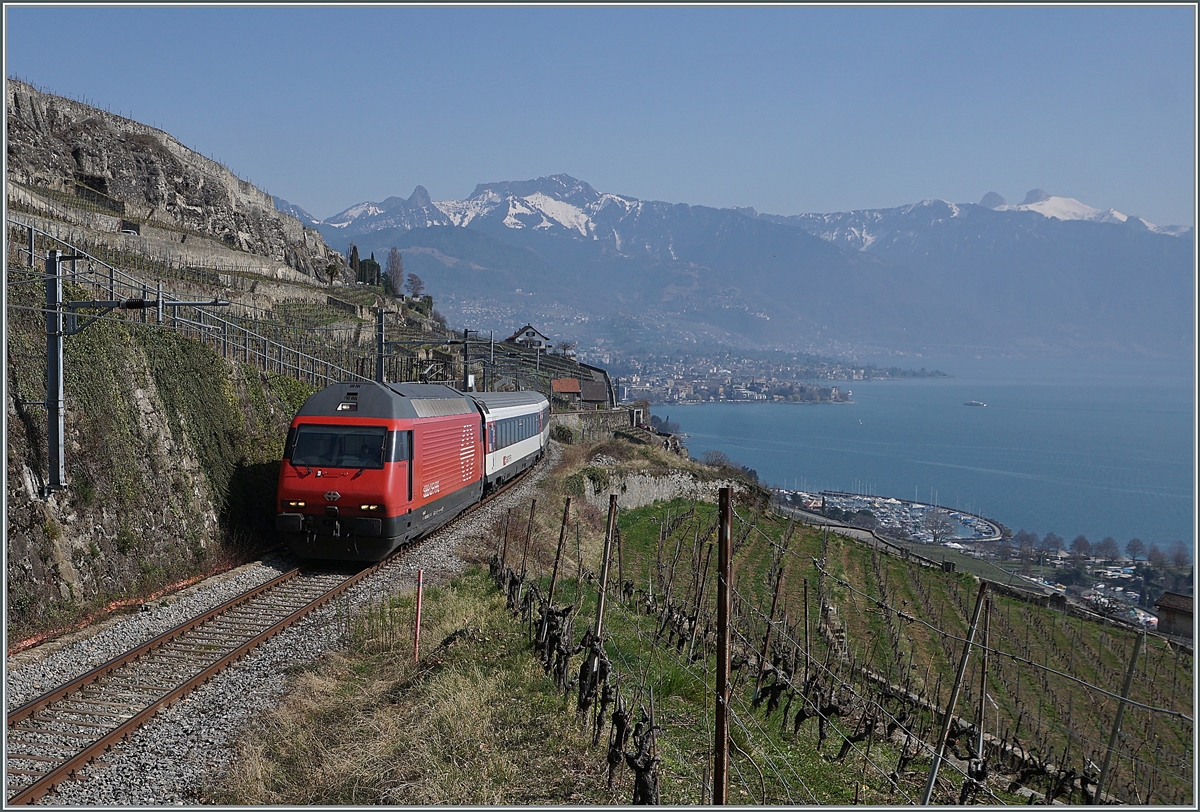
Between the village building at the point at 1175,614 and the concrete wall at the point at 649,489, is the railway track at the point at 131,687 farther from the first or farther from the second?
the concrete wall at the point at 649,489

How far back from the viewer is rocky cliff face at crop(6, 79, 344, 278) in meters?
53.3

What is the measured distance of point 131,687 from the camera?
9.48 meters

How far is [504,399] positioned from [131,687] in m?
18.6

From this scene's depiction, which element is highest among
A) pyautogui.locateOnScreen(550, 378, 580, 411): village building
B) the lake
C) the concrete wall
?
the concrete wall

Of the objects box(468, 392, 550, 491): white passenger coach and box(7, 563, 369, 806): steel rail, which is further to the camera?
box(468, 392, 550, 491): white passenger coach

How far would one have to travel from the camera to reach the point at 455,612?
12.7m

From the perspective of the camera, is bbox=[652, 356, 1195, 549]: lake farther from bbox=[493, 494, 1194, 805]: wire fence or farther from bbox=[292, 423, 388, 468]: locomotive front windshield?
bbox=[292, 423, 388, 468]: locomotive front windshield

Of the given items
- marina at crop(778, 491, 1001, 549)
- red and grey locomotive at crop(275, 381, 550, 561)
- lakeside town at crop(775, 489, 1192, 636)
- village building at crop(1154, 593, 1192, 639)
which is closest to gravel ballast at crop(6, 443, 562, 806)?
red and grey locomotive at crop(275, 381, 550, 561)

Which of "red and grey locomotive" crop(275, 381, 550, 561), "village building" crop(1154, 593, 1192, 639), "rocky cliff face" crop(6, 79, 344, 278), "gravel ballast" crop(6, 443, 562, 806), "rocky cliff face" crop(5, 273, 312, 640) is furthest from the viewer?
"rocky cliff face" crop(6, 79, 344, 278)

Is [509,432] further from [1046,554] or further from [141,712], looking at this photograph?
[1046,554]

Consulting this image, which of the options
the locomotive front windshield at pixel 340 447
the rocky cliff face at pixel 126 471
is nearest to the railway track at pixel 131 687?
the rocky cliff face at pixel 126 471

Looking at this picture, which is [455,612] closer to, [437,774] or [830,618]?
[437,774]

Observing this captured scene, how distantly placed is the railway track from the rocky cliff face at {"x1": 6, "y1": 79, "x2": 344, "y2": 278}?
141 ft

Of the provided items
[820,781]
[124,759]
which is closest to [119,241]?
[124,759]
